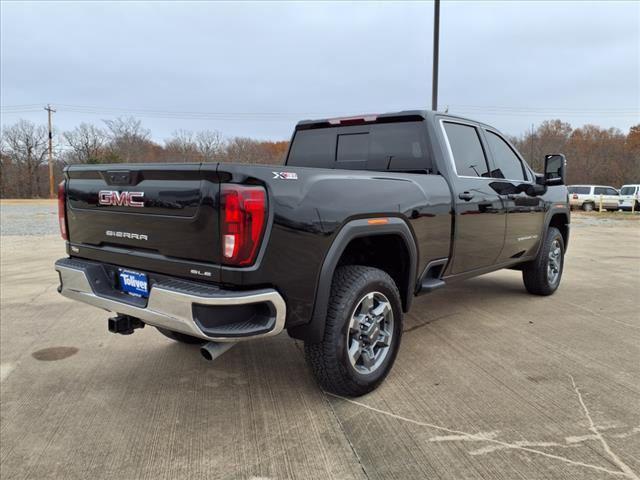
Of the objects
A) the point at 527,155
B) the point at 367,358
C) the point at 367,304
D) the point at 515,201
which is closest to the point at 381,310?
the point at 367,304

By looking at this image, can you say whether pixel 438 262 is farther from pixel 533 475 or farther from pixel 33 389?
pixel 33 389

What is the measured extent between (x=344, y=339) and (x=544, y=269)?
12.1ft

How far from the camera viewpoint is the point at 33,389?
11.2 feet

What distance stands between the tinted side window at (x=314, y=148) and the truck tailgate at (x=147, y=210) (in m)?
2.17

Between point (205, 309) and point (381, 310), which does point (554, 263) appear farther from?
point (205, 309)

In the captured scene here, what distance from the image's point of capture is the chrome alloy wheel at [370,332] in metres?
3.15

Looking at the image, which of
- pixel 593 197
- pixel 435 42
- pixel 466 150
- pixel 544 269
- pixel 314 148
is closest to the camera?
pixel 466 150

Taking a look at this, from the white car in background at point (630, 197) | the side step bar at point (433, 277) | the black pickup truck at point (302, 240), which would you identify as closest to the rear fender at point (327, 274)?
the black pickup truck at point (302, 240)

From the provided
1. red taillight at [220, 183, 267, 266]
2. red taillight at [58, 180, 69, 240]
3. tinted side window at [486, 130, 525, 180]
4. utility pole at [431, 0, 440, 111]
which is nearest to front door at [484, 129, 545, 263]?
tinted side window at [486, 130, 525, 180]

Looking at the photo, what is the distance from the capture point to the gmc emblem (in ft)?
9.41

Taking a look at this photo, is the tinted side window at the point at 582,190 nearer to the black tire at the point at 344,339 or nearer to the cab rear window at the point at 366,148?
the cab rear window at the point at 366,148

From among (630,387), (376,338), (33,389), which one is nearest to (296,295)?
(376,338)

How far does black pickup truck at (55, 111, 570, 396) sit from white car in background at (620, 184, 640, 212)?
26113mm

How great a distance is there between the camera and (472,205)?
4.16 metres
